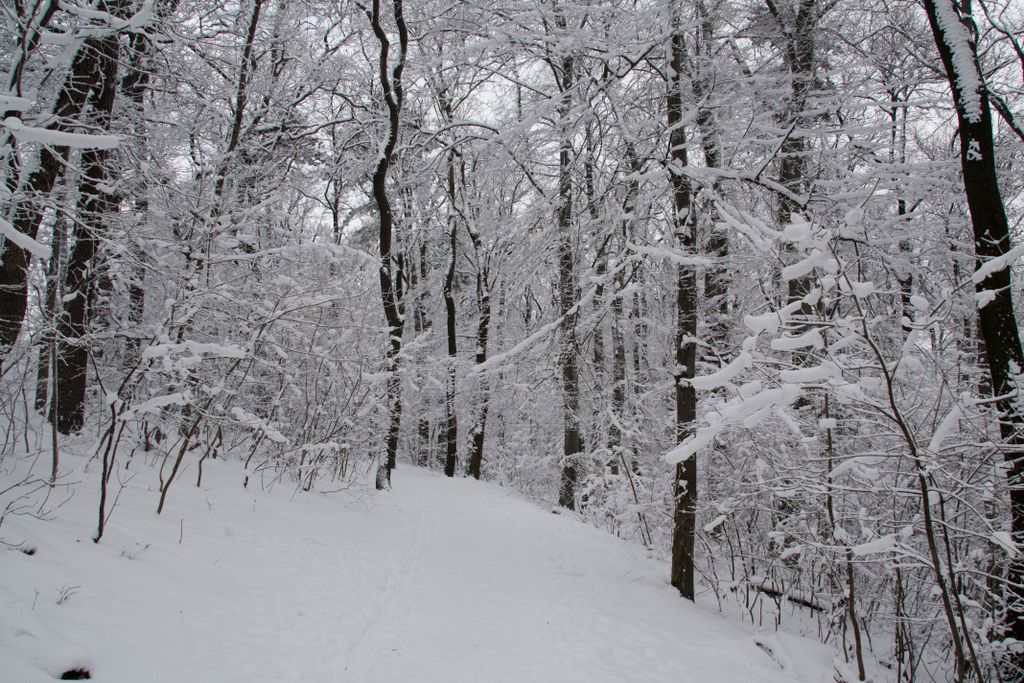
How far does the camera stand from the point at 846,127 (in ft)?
16.8

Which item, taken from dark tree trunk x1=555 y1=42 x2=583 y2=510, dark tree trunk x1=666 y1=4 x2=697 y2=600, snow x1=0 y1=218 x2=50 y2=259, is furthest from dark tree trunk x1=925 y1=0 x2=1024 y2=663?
snow x1=0 y1=218 x2=50 y2=259

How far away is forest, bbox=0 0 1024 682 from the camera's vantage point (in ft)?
11.7

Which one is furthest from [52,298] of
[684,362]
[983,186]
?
[983,186]

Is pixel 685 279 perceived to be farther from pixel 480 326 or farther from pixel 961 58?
pixel 480 326

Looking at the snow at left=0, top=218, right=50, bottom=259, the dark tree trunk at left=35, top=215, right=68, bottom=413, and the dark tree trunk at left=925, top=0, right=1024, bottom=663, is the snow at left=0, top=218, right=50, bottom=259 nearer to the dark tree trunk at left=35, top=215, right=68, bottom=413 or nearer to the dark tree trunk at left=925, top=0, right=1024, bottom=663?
the dark tree trunk at left=35, top=215, right=68, bottom=413

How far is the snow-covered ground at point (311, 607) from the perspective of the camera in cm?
296

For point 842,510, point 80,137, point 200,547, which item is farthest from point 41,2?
point 842,510

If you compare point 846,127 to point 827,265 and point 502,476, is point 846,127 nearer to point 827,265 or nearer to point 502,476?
point 827,265

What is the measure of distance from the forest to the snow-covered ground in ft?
1.23

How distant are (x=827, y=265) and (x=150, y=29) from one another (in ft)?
25.6

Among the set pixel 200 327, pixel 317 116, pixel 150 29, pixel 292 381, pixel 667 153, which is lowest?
pixel 292 381

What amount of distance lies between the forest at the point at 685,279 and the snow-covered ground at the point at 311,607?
376 millimetres

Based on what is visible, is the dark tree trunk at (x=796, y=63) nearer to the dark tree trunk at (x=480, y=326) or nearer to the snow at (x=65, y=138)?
the snow at (x=65, y=138)

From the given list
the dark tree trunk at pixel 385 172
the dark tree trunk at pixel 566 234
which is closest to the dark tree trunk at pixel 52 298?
the dark tree trunk at pixel 566 234
